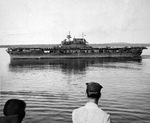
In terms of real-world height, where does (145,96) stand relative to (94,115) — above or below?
below

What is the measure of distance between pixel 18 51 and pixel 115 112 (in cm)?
5137

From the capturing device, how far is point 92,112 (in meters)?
2.38

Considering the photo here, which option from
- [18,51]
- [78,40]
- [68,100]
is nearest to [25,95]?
[68,100]

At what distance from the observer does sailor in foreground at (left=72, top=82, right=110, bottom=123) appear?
2352 millimetres

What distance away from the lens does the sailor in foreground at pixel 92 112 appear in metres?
2.35

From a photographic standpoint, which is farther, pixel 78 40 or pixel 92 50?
pixel 78 40

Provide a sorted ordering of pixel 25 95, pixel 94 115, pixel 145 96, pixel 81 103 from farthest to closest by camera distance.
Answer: pixel 25 95 → pixel 145 96 → pixel 81 103 → pixel 94 115

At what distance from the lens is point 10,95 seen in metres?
13.1

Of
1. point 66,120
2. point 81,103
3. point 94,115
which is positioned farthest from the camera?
point 81,103

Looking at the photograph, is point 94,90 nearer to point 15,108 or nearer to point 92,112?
point 92,112

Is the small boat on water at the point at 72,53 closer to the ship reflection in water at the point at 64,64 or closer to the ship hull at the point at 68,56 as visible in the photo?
the ship hull at the point at 68,56

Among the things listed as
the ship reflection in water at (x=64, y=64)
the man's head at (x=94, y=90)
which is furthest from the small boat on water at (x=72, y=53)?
the man's head at (x=94, y=90)

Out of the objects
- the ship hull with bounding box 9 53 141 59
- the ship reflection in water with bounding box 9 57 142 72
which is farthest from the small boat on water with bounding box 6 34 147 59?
the ship reflection in water with bounding box 9 57 142 72

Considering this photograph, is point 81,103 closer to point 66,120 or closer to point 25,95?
point 66,120
